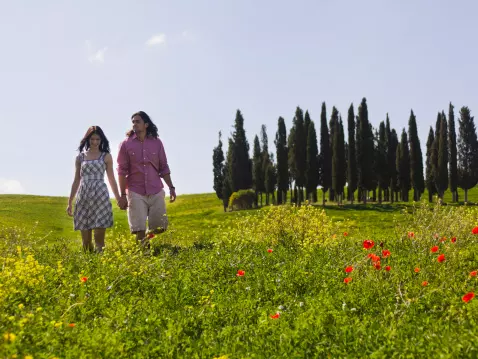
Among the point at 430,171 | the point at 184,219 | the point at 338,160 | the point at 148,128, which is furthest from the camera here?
the point at 430,171

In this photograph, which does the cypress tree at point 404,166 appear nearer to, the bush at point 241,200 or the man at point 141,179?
the bush at point 241,200

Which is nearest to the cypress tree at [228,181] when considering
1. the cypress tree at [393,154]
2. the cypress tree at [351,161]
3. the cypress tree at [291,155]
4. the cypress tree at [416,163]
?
the cypress tree at [291,155]

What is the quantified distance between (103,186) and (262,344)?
584cm

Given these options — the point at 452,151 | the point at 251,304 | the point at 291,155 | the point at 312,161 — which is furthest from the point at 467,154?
the point at 251,304

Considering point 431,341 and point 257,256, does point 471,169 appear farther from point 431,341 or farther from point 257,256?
point 431,341

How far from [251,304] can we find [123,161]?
15.9 ft

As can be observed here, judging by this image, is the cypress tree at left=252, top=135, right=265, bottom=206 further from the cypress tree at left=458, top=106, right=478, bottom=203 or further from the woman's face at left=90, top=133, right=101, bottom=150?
the woman's face at left=90, top=133, right=101, bottom=150

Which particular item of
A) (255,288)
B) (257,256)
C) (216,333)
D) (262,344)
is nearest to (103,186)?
(257,256)

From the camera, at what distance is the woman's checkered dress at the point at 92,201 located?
833 cm

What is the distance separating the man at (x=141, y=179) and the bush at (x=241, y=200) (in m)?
39.8

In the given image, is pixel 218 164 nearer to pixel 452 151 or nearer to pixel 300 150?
pixel 300 150

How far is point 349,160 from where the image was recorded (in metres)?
46.2

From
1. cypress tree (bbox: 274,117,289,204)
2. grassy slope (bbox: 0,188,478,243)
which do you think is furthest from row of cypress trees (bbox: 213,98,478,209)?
grassy slope (bbox: 0,188,478,243)

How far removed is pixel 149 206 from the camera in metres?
8.59
